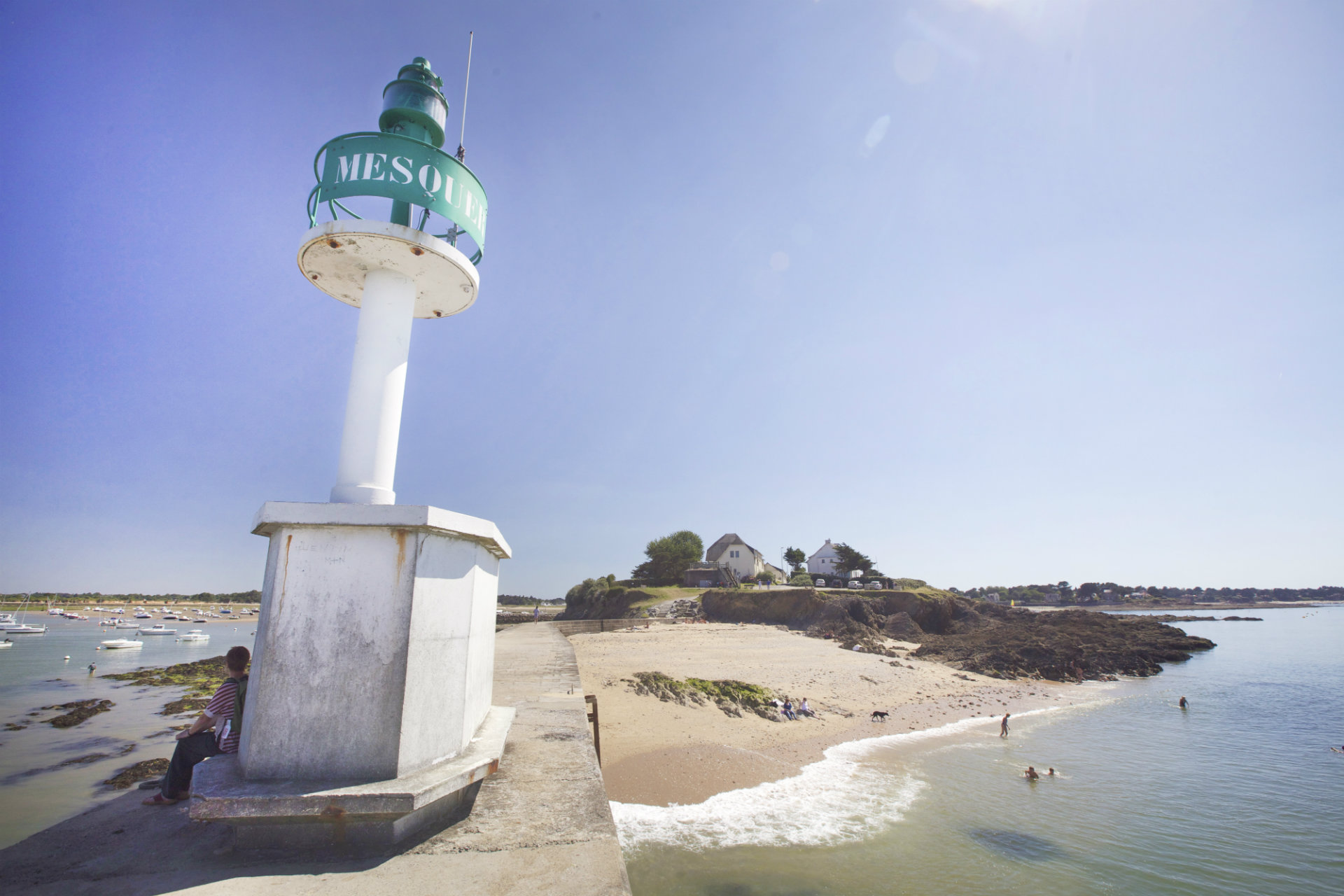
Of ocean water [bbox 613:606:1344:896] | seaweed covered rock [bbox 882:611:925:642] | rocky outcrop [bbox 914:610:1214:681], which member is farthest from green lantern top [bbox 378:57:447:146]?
seaweed covered rock [bbox 882:611:925:642]

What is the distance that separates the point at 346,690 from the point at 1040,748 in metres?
19.7

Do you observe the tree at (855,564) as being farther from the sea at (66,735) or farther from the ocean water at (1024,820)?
the sea at (66,735)

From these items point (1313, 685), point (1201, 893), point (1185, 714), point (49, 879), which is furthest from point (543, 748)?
point (1313, 685)

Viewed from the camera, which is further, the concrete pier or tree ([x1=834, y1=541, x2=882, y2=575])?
tree ([x1=834, y1=541, x2=882, y2=575])

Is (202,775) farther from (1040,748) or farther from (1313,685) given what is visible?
(1313,685)

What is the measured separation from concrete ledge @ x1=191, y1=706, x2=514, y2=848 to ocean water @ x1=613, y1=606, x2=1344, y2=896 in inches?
239

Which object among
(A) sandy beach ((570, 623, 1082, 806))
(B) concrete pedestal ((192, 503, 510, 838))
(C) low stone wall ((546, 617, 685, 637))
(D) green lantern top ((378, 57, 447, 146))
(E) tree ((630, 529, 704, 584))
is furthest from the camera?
(E) tree ((630, 529, 704, 584))

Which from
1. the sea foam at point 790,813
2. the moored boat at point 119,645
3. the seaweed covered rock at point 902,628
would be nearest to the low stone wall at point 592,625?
the seaweed covered rock at point 902,628

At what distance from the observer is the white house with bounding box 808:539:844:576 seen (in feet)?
228

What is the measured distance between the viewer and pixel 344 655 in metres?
3.64

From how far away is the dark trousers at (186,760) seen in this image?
4.32m

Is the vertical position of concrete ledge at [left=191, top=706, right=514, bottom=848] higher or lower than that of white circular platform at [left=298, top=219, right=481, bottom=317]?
lower

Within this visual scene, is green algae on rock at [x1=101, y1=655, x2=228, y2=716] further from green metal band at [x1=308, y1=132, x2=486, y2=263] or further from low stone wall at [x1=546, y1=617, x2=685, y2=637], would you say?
green metal band at [x1=308, y1=132, x2=486, y2=263]

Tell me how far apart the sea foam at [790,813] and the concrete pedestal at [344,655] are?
23.4ft
